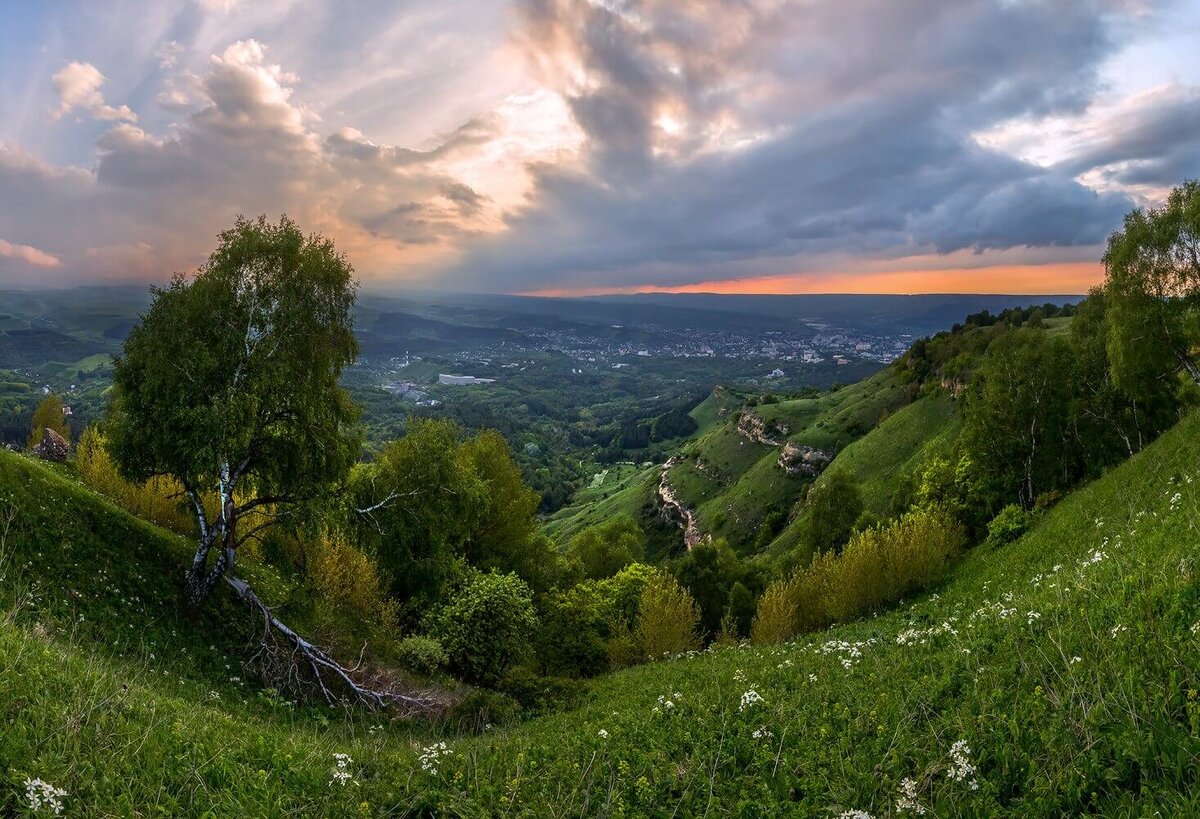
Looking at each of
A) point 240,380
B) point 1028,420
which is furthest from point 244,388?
point 1028,420

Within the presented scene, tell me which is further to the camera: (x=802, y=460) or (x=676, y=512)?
(x=676, y=512)

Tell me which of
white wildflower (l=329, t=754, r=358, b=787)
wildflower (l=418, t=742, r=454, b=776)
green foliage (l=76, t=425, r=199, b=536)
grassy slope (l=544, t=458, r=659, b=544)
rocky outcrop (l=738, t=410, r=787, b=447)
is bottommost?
grassy slope (l=544, t=458, r=659, b=544)

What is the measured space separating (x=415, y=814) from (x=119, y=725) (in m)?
3.83

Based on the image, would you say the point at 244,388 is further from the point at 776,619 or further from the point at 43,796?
the point at 776,619

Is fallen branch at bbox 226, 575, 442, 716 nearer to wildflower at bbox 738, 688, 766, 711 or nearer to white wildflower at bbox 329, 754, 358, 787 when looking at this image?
white wildflower at bbox 329, 754, 358, 787

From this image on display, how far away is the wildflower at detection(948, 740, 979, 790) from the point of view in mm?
5469

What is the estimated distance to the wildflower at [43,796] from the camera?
15.5ft

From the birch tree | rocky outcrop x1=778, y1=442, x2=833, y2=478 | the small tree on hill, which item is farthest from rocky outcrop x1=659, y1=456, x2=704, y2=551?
the birch tree

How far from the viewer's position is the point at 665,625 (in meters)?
34.0

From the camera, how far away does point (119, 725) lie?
6.41 metres

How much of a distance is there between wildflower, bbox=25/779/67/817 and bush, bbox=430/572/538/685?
62.4 ft

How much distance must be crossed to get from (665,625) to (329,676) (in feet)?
72.1

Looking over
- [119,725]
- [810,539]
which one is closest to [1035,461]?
[810,539]

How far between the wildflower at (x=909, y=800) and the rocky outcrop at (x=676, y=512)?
116172 millimetres
